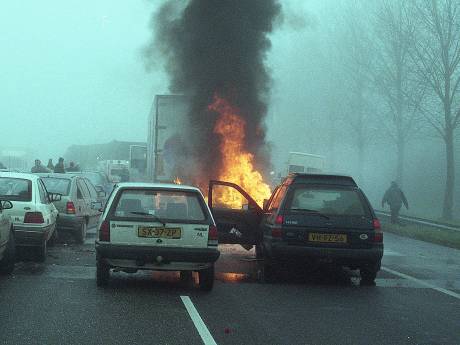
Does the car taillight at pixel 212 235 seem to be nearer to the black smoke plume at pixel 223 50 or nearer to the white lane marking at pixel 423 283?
the white lane marking at pixel 423 283

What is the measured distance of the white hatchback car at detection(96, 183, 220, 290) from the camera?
827cm

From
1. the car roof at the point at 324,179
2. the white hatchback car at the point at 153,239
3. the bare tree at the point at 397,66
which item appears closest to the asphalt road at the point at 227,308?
the white hatchback car at the point at 153,239

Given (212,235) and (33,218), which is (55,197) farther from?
(212,235)

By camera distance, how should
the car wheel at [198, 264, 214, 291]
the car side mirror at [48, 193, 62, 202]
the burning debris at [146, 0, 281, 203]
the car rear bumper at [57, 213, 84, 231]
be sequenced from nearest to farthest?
the car wheel at [198, 264, 214, 291], the car side mirror at [48, 193, 62, 202], the car rear bumper at [57, 213, 84, 231], the burning debris at [146, 0, 281, 203]

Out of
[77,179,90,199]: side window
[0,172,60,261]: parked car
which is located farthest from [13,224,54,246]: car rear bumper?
[77,179,90,199]: side window

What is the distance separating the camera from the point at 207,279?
8.58 m

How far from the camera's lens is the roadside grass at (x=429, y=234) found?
57.4 ft

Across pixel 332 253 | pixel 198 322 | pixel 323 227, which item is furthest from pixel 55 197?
pixel 198 322

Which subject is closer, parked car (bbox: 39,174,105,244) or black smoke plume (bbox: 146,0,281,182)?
parked car (bbox: 39,174,105,244)

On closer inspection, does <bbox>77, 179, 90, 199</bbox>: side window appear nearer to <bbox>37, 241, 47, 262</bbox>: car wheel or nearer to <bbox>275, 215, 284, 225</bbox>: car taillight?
<bbox>37, 241, 47, 262</bbox>: car wheel

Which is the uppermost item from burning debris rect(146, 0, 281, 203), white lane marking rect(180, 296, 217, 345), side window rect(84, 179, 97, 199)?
burning debris rect(146, 0, 281, 203)

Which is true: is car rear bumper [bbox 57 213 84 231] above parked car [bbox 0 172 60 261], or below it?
below

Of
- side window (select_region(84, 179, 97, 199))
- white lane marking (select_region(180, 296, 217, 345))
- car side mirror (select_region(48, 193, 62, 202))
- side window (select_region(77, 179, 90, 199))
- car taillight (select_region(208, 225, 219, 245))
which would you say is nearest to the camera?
white lane marking (select_region(180, 296, 217, 345))

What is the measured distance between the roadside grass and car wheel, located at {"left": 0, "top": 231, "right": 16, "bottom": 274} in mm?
11433
